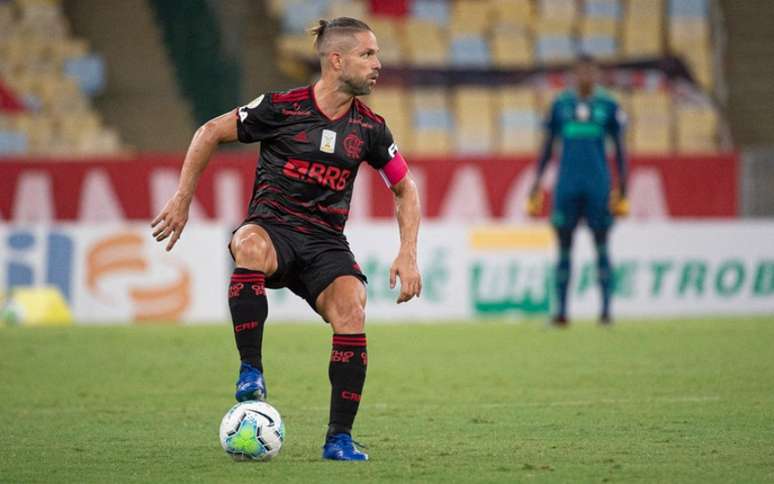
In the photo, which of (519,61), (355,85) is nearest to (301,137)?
(355,85)

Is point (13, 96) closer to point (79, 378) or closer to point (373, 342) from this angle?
point (373, 342)

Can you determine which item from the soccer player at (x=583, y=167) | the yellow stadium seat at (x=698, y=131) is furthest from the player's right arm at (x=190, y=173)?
the yellow stadium seat at (x=698, y=131)

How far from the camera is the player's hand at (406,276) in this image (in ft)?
19.4

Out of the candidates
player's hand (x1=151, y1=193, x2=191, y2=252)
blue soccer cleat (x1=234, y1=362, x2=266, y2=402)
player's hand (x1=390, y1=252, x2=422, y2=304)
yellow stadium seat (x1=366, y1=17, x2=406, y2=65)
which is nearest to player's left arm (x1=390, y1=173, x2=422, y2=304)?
player's hand (x1=390, y1=252, x2=422, y2=304)

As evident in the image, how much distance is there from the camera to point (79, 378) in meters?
9.77

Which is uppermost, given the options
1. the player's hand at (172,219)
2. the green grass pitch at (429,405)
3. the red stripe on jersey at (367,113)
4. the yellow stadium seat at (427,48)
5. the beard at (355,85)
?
the yellow stadium seat at (427,48)

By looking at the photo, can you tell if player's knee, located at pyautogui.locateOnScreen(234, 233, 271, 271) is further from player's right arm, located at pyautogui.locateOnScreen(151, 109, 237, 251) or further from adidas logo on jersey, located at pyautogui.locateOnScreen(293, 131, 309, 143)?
adidas logo on jersey, located at pyautogui.locateOnScreen(293, 131, 309, 143)

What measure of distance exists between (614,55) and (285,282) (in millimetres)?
16315

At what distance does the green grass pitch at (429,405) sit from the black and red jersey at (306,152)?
1.01m

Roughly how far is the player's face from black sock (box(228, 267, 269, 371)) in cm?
91

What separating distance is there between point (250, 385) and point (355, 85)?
4.42 feet

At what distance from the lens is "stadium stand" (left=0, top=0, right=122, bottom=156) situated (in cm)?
2033

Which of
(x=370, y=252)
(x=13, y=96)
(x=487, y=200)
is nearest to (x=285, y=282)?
(x=370, y=252)

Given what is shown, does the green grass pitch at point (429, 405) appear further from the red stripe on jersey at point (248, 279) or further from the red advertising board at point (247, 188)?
the red advertising board at point (247, 188)
